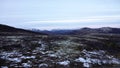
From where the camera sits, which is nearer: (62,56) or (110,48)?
(62,56)

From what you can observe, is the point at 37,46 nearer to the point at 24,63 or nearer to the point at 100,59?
the point at 24,63

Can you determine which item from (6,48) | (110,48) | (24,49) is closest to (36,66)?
(24,49)

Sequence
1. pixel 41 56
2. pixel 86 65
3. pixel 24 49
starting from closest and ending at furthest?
1. pixel 86 65
2. pixel 41 56
3. pixel 24 49

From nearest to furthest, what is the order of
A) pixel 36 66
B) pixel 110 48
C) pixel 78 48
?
pixel 36 66 → pixel 78 48 → pixel 110 48

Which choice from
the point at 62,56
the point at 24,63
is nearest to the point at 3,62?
the point at 24,63

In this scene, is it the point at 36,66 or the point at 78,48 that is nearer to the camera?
the point at 36,66

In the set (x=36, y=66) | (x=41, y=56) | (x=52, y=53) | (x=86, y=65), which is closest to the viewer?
(x=36, y=66)

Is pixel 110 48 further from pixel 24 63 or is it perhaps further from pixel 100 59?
pixel 24 63

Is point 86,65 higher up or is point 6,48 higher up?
point 6,48

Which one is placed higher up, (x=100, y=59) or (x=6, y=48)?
(x=6, y=48)
